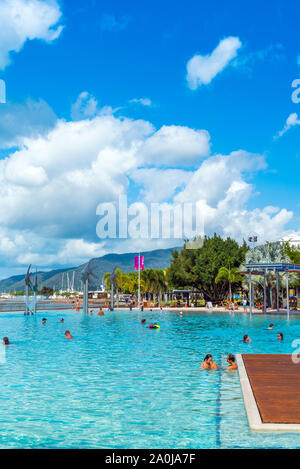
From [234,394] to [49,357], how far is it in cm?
1108

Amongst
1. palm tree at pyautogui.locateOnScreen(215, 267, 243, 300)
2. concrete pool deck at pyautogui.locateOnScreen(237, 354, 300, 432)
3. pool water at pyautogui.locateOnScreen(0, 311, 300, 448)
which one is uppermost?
palm tree at pyautogui.locateOnScreen(215, 267, 243, 300)

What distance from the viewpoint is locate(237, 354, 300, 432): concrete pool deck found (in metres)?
9.20

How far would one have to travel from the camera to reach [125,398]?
13.4 m

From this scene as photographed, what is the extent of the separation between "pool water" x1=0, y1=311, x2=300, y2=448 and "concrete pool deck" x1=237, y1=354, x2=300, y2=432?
30 centimetres

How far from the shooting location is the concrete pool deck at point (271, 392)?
920 cm

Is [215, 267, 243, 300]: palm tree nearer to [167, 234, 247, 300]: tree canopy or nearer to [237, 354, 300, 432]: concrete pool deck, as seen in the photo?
[167, 234, 247, 300]: tree canopy

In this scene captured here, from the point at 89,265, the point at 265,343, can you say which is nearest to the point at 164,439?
the point at 265,343

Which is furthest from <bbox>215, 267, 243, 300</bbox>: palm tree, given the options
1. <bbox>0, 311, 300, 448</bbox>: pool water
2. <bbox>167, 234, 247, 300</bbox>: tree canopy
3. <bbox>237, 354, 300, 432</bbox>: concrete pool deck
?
<bbox>237, 354, 300, 432</bbox>: concrete pool deck

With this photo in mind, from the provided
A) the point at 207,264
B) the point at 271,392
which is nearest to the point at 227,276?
the point at 207,264

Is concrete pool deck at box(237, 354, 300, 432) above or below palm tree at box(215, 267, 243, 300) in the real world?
below

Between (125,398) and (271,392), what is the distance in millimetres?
4166

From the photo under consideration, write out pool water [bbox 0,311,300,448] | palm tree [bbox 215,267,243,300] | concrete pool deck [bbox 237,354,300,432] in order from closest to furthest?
concrete pool deck [bbox 237,354,300,432]
pool water [bbox 0,311,300,448]
palm tree [bbox 215,267,243,300]

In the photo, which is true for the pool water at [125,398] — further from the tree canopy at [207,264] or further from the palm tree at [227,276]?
the tree canopy at [207,264]

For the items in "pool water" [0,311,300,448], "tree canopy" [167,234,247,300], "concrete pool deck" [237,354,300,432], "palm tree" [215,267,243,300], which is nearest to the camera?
"concrete pool deck" [237,354,300,432]
